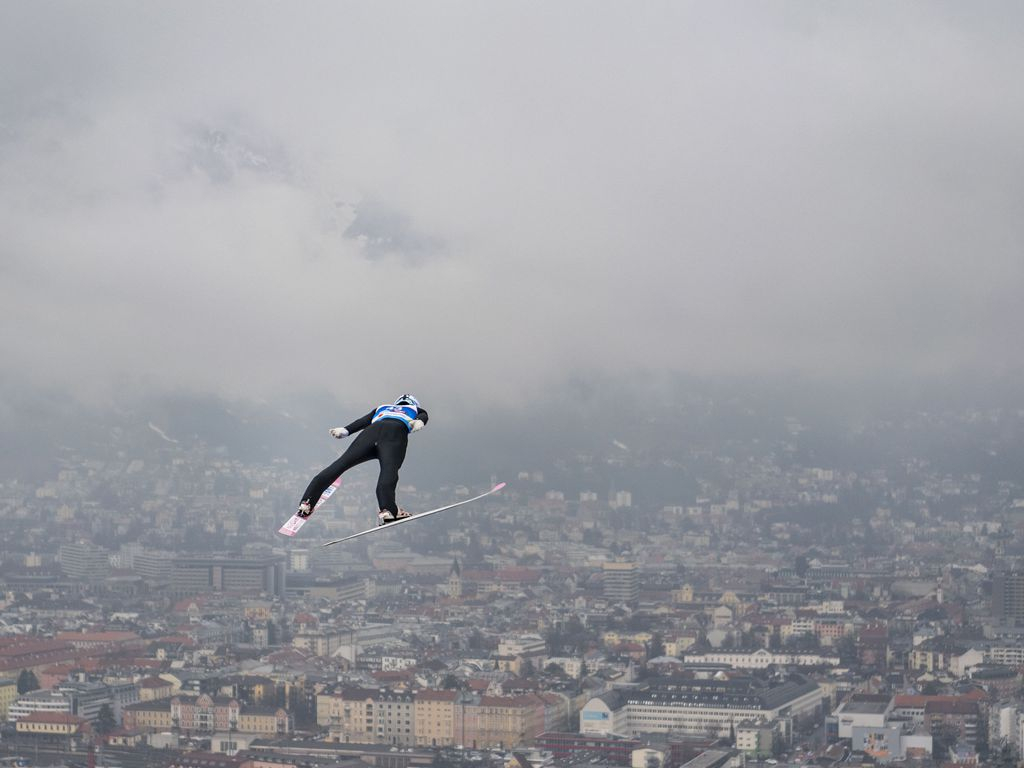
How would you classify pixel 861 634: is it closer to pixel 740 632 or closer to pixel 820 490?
pixel 740 632

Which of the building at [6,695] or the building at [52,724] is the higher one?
the building at [6,695]

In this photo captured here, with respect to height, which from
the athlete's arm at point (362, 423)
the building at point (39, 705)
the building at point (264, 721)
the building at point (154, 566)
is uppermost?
the building at point (154, 566)

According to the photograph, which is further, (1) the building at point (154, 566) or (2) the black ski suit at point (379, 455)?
(1) the building at point (154, 566)

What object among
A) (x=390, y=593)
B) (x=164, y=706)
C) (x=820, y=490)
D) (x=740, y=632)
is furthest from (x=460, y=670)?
(x=820, y=490)

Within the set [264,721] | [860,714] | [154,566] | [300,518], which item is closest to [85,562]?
[154,566]

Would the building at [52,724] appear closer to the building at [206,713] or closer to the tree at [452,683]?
the building at [206,713]

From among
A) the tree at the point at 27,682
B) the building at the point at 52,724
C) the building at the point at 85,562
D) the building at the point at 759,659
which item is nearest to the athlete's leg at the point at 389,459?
the building at the point at 52,724

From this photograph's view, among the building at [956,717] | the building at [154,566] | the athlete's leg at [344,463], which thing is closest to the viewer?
the athlete's leg at [344,463]

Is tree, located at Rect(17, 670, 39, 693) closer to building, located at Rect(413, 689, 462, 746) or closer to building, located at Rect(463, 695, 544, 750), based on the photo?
building, located at Rect(413, 689, 462, 746)
